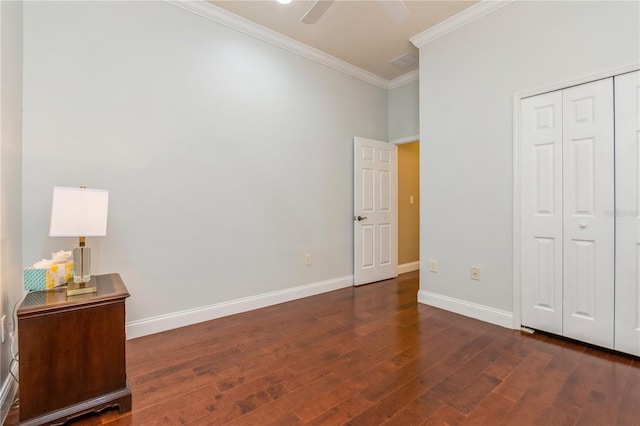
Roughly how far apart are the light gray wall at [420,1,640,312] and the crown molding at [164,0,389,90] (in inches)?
38.5

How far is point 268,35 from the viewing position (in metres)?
3.16

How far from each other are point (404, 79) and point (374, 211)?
1.98 metres

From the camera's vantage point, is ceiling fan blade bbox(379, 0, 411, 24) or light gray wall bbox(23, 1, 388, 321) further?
light gray wall bbox(23, 1, 388, 321)

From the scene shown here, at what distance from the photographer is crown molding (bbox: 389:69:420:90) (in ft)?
13.6

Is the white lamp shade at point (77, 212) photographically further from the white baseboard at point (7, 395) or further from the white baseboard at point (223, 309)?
the white baseboard at point (223, 309)

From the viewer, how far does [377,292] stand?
373 centimetres

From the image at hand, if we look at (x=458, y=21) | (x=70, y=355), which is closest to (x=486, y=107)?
(x=458, y=21)

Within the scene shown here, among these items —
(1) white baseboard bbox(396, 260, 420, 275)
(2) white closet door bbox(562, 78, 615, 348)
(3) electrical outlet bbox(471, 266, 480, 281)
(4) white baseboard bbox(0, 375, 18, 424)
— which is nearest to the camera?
(4) white baseboard bbox(0, 375, 18, 424)

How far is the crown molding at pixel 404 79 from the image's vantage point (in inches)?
163

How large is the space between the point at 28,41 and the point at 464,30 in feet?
12.0

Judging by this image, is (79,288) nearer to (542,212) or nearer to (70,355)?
(70,355)

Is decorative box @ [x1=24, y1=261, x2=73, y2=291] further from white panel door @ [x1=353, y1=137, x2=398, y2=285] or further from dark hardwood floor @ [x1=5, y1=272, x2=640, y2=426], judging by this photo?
white panel door @ [x1=353, y1=137, x2=398, y2=285]

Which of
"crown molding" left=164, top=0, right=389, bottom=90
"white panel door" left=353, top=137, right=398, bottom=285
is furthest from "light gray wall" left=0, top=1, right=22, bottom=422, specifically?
"white panel door" left=353, top=137, right=398, bottom=285

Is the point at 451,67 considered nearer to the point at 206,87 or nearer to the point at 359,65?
the point at 359,65
